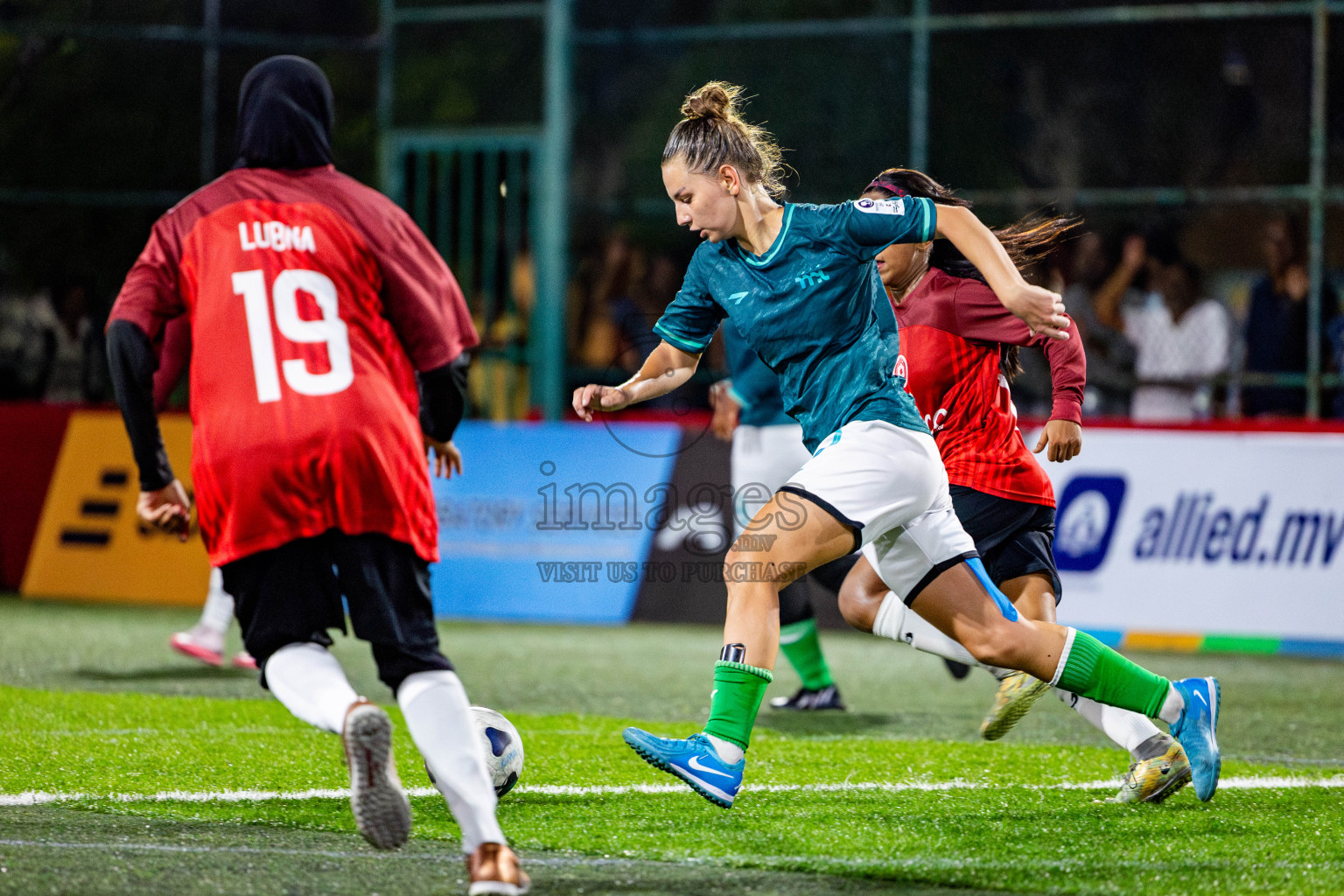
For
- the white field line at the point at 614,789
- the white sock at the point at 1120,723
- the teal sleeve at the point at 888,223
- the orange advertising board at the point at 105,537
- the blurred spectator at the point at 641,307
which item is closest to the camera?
the teal sleeve at the point at 888,223

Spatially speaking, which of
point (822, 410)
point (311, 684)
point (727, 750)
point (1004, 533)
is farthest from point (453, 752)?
point (1004, 533)

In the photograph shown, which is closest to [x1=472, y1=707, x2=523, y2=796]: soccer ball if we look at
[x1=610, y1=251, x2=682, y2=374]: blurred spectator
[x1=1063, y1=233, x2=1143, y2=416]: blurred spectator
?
[x1=1063, y1=233, x2=1143, y2=416]: blurred spectator

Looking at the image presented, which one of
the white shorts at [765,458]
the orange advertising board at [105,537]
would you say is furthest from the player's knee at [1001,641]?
the orange advertising board at [105,537]

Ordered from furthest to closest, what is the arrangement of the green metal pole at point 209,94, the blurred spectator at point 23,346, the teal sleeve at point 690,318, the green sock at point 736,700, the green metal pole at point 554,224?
the green metal pole at point 209,94
the blurred spectator at point 23,346
the green metal pole at point 554,224
the teal sleeve at point 690,318
the green sock at point 736,700

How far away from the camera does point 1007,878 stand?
14.1ft

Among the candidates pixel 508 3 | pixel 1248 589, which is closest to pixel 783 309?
pixel 1248 589

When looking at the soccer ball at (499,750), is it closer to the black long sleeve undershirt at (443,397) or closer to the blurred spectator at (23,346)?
the black long sleeve undershirt at (443,397)

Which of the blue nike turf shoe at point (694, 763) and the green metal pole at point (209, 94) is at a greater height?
the green metal pole at point (209, 94)

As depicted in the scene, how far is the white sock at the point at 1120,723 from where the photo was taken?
5426mm

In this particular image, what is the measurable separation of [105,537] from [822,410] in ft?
27.1

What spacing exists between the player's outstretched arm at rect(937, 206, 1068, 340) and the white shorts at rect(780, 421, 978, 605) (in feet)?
1.59

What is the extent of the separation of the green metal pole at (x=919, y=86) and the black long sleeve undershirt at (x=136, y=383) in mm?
9543

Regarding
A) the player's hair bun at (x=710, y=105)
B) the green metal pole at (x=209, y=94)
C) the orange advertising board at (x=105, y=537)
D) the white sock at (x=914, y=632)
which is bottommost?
the orange advertising board at (x=105, y=537)

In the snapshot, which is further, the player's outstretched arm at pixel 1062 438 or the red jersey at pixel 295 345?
the player's outstretched arm at pixel 1062 438
